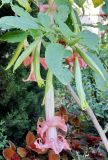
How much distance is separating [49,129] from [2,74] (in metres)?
1.13

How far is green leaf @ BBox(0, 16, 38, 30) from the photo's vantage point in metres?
0.67

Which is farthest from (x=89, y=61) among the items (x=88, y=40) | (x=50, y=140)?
(x=50, y=140)

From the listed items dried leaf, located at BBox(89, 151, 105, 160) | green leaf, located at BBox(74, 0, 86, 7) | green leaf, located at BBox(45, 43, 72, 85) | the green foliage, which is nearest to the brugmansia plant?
green leaf, located at BBox(45, 43, 72, 85)

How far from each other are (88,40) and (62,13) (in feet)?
0.36

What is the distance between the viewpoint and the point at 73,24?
0.91 metres

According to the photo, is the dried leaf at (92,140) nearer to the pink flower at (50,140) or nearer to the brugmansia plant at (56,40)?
the pink flower at (50,140)

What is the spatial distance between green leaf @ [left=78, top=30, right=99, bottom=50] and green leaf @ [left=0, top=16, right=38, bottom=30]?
3.8 inches

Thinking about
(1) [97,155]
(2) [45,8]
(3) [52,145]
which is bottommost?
(1) [97,155]

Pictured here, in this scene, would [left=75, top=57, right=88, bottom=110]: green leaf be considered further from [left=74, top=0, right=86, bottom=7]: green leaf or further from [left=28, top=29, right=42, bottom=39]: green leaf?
[left=74, top=0, right=86, bottom=7]: green leaf

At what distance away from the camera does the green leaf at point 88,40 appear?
734mm

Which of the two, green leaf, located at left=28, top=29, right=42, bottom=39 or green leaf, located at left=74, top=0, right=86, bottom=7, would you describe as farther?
green leaf, located at left=74, top=0, right=86, bottom=7

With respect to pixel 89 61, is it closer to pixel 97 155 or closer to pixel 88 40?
pixel 88 40

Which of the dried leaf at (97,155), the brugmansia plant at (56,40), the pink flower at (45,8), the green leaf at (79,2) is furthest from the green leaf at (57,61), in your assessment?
the dried leaf at (97,155)

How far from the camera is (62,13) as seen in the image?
0.82 metres
